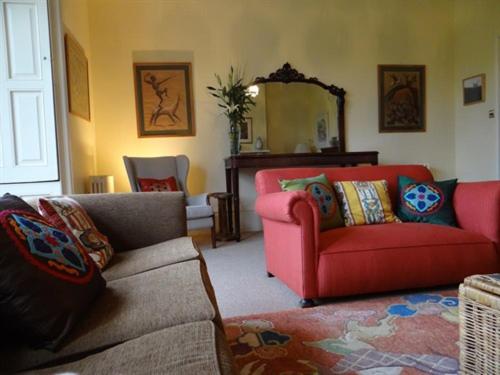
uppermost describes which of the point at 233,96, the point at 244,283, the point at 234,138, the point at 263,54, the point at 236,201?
the point at 263,54

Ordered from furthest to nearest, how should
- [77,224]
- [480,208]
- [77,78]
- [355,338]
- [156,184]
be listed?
[156,184], [77,78], [480,208], [355,338], [77,224]

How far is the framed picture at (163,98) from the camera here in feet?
14.0

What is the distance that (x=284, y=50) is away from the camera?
454 cm

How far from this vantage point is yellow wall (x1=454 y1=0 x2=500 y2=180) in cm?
426

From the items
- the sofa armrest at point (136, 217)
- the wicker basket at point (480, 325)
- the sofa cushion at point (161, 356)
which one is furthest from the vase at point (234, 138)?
the sofa cushion at point (161, 356)

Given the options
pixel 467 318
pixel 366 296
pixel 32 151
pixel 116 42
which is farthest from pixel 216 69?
pixel 467 318

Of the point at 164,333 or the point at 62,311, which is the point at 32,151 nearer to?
the point at 62,311

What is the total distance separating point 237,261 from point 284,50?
283cm

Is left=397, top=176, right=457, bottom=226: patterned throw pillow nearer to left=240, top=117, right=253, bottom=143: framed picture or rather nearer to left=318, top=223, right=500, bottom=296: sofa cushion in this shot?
left=318, top=223, right=500, bottom=296: sofa cushion

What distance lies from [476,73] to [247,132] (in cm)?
300

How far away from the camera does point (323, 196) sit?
7.52ft

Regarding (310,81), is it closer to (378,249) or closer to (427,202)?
(427,202)

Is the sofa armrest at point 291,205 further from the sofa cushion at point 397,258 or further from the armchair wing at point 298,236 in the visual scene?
the sofa cushion at point 397,258

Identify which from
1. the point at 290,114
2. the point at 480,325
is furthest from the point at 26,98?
the point at 480,325
